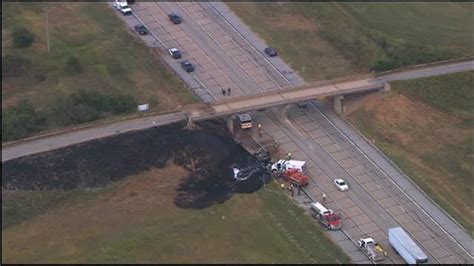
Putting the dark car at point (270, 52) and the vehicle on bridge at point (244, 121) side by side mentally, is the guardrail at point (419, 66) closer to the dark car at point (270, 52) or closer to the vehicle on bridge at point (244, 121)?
the dark car at point (270, 52)

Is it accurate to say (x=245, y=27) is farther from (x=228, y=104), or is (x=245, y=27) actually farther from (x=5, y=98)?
(x=5, y=98)

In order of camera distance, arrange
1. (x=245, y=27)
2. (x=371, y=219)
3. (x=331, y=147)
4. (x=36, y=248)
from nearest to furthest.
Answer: (x=36, y=248), (x=371, y=219), (x=331, y=147), (x=245, y=27)

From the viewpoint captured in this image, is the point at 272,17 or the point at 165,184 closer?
the point at 165,184

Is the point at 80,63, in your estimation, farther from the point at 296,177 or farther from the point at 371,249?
the point at 371,249

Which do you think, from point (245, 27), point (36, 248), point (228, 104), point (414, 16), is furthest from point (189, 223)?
point (414, 16)

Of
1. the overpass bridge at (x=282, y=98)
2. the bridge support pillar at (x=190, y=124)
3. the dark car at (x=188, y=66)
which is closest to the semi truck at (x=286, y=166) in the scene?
the overpass bridge at (x=282, y=98)

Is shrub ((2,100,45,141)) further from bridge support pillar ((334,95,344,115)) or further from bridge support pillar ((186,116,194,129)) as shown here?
bridge support pillar ((334,95,344,115))

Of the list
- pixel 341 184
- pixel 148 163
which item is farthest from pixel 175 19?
pixel 341 184

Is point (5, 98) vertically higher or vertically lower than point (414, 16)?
lower
